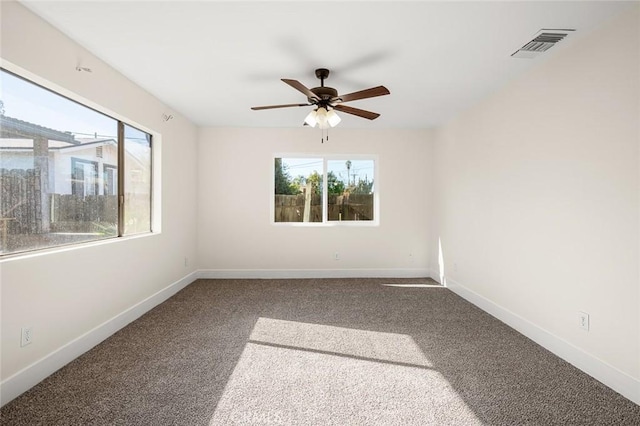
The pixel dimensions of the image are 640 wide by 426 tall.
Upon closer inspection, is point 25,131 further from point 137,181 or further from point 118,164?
point 137,181

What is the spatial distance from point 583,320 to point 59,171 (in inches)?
161

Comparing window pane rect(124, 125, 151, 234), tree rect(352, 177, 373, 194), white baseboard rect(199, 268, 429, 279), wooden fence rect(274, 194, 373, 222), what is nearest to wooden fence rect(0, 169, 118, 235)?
window pane rect(124, 125, 151, 234)

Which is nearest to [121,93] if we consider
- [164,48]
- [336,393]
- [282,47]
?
[164,48]

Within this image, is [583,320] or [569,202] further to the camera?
[569,202]

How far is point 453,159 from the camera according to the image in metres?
4.61

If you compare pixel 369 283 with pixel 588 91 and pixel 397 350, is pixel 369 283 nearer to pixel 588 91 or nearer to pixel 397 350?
pixel 397 350

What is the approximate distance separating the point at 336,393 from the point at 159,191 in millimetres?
3121

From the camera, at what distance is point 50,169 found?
8.06ft

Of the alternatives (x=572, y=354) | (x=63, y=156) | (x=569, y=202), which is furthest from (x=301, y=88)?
(x=572, y=354)

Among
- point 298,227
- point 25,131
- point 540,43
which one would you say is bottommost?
point 298,227

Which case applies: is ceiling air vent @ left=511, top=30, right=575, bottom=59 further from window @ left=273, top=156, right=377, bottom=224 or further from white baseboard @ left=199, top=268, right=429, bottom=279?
white baseboard @ left=199, top=268, right=429, bottom=279

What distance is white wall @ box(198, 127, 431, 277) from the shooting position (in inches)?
205

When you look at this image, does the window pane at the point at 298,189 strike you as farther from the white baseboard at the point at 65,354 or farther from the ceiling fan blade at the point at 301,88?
the ceiling fan blade at the point at 301,88

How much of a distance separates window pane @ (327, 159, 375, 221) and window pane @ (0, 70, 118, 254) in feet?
10.4
